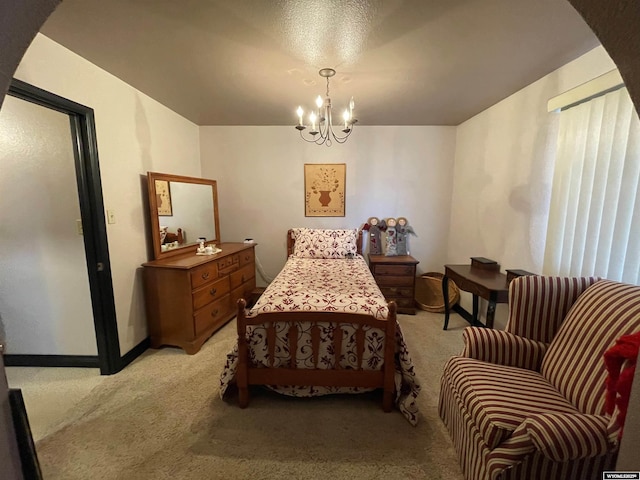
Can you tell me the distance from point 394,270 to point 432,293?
0.73 m

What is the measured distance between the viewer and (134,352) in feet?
7.62

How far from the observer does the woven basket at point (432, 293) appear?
329cm

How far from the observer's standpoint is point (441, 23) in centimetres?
146

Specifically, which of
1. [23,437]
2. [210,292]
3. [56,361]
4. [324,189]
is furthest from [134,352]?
[324,189]

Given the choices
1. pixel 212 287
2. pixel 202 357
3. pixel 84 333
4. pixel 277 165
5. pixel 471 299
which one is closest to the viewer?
pixel 84 333

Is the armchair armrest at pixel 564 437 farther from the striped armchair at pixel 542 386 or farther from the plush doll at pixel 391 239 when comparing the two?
the plush doll at pixel 391 239

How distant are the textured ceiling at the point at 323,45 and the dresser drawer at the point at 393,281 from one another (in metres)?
1.97

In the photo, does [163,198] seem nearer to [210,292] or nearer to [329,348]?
[210,292]

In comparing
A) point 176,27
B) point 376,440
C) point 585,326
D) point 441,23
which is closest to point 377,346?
point 376,440

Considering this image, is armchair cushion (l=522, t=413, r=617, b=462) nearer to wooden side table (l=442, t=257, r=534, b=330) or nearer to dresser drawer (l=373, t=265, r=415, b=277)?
wooden side table (l=442, t=257, r=534, b=330)

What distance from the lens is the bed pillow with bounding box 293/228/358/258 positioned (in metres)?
3.31

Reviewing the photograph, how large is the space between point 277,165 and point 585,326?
328 centimetres

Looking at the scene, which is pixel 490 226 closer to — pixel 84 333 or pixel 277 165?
pixel 277 165

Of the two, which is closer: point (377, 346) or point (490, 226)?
point (377, 346)
